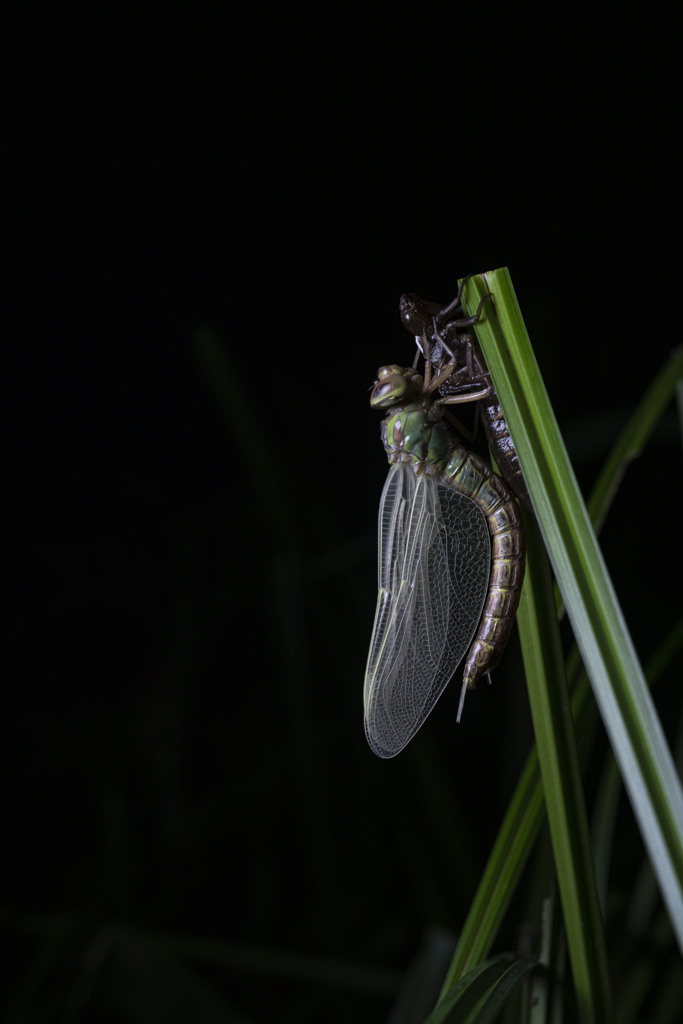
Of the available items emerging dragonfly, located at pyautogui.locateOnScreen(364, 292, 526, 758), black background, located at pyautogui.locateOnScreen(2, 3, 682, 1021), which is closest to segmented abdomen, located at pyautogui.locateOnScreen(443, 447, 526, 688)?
emerging dragonfly, located at pyautogui.locateOnScreen(364, 292, 526, 758)

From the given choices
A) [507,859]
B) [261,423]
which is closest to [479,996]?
[507,859]

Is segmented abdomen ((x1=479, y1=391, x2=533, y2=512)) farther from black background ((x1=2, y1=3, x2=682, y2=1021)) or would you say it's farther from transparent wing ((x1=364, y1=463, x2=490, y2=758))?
black background ((x1=2, y1=3, x2=682, y2=1021))

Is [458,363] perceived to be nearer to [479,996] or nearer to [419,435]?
[419,435]

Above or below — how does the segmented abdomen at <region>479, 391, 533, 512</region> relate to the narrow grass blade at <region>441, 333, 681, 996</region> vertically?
above

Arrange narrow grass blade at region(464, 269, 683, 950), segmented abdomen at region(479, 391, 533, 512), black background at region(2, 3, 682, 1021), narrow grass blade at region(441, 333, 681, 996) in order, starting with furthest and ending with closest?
black background at region(2, 3, 682, 1021) → segmented abdomen at region(479, 391, 533, 512) → narrow grass blade at region(441, 333, 681, 996) → narrow grass blade at region(464, 269, 683, 950)

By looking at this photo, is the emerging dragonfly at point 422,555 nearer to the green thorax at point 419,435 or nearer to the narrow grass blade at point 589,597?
the green thorax at point 419,435

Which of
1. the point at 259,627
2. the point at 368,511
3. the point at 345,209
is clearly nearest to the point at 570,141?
the point at 345,209
